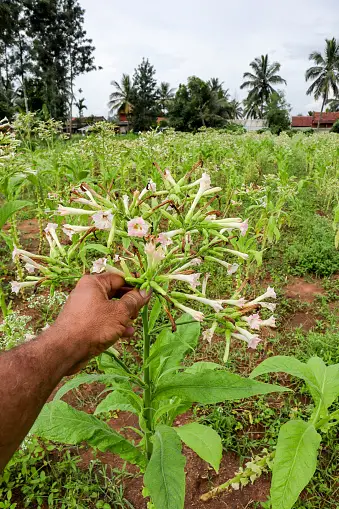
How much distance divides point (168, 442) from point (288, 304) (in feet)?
9.64

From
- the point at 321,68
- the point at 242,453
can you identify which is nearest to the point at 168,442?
the point at 242,453

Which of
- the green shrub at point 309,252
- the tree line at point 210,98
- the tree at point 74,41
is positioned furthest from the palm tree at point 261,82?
the green shrub at point 309,252

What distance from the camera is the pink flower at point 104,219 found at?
1471 millimetres

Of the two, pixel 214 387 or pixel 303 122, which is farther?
pixel 303 122

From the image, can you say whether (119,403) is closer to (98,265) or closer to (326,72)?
(98,265)

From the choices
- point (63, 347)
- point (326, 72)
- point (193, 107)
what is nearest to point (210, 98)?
point (193, 107)

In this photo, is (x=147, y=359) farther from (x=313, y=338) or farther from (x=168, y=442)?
(x=313, y=338)

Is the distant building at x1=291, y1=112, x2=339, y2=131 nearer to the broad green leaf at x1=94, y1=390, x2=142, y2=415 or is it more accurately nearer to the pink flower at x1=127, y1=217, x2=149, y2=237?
the broad green leaf at x1=94, y1=390, x2=142, y2=415

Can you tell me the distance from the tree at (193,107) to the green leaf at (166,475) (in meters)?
41.6

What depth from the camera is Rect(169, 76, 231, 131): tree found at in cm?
4138

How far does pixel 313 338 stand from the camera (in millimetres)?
3535

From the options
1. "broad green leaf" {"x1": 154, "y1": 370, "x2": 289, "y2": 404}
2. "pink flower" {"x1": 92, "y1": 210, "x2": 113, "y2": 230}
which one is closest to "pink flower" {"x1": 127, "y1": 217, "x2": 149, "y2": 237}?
"pink flower" {"x1": 92, "y1": 210, "x2": 113, "y2": 230}

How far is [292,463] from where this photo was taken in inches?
70.2

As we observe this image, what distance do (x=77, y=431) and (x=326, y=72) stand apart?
67952mm
